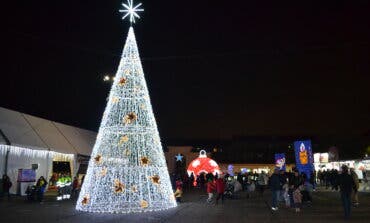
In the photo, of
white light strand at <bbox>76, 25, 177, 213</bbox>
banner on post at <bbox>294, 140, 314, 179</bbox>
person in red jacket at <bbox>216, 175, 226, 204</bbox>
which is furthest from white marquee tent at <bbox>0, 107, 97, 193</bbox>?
banner on post at <bbox>294, 140, 314, 179</bbox>

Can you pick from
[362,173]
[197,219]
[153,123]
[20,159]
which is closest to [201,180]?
[362,173]

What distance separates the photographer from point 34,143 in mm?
23500

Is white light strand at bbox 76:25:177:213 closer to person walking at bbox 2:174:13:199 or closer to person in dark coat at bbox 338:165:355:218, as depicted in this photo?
person in dark coat at bbox 338:165:355:218

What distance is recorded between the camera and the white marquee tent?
21672 millimetres

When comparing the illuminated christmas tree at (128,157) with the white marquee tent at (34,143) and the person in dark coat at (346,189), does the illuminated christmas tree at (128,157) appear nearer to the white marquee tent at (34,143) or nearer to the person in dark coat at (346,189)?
the person in dark coat at (346,189)

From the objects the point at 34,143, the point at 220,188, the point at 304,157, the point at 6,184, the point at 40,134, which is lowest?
the point at 220,188

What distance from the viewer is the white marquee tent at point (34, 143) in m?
21.7

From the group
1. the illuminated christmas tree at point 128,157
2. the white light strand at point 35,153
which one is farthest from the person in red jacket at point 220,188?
the white light strand at point 35,153

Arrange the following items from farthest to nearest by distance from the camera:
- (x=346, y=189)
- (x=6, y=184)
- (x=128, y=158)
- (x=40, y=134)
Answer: (x=40, y=134), (x=6, y=184), (x=128, y=158), (x=346, y=189)

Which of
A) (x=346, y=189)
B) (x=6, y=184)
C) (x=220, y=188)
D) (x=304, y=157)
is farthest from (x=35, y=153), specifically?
(x=304, y=157)

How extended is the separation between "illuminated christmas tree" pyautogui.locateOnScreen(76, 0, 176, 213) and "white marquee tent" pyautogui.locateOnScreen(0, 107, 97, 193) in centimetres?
793

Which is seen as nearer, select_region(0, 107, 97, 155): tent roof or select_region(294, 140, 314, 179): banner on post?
select_region(0, 107, 97, 155): tent roof

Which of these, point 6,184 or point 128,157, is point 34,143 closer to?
point 6,184

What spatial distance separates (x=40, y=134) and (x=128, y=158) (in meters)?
11.9
